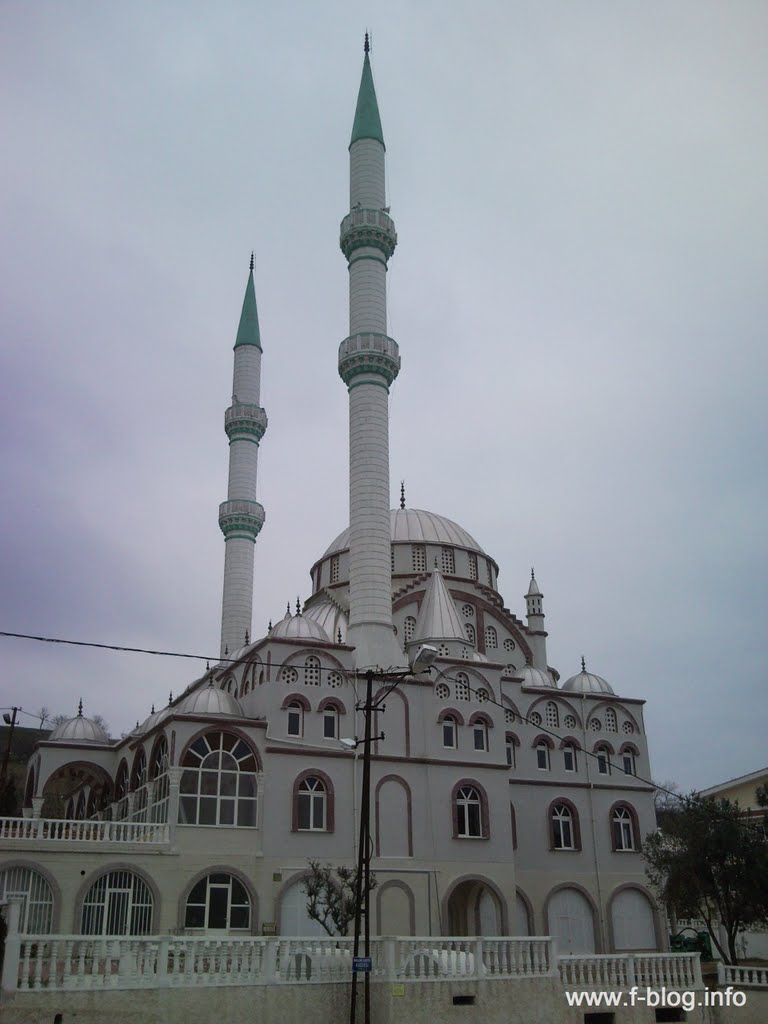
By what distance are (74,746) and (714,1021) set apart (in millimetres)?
22727

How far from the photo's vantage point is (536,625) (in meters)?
42.9

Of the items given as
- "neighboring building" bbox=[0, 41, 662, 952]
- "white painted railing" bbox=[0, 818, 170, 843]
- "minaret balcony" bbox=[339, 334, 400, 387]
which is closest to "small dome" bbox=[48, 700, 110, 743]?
"neighboring building" bbox=[0, 41, 662, 952]

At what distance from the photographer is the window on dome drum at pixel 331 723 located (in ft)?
97.2

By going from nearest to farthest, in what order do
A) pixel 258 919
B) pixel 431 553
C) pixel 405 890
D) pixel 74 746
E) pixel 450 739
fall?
pixel 258 919, pixel 405 890, pixel 450 739, pixel 74 746, pixel 431 553

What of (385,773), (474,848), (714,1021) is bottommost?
(714,1021)

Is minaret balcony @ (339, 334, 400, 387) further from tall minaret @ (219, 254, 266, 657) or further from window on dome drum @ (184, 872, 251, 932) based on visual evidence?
window on dome drum @ (184, 872, 251, 932)

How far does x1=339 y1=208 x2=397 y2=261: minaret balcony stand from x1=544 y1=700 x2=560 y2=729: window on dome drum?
17.5m

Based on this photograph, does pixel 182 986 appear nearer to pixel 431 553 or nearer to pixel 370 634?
pixel 370 634

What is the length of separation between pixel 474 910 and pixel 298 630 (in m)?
10.4

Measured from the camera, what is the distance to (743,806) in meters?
45.7

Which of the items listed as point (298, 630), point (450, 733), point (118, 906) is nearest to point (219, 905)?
point (118, 906)

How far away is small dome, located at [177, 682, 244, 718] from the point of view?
28.3m

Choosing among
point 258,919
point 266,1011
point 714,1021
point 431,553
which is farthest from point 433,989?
point 431,553

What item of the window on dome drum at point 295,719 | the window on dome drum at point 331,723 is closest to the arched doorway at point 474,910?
the window on dome drum at point 331,723
